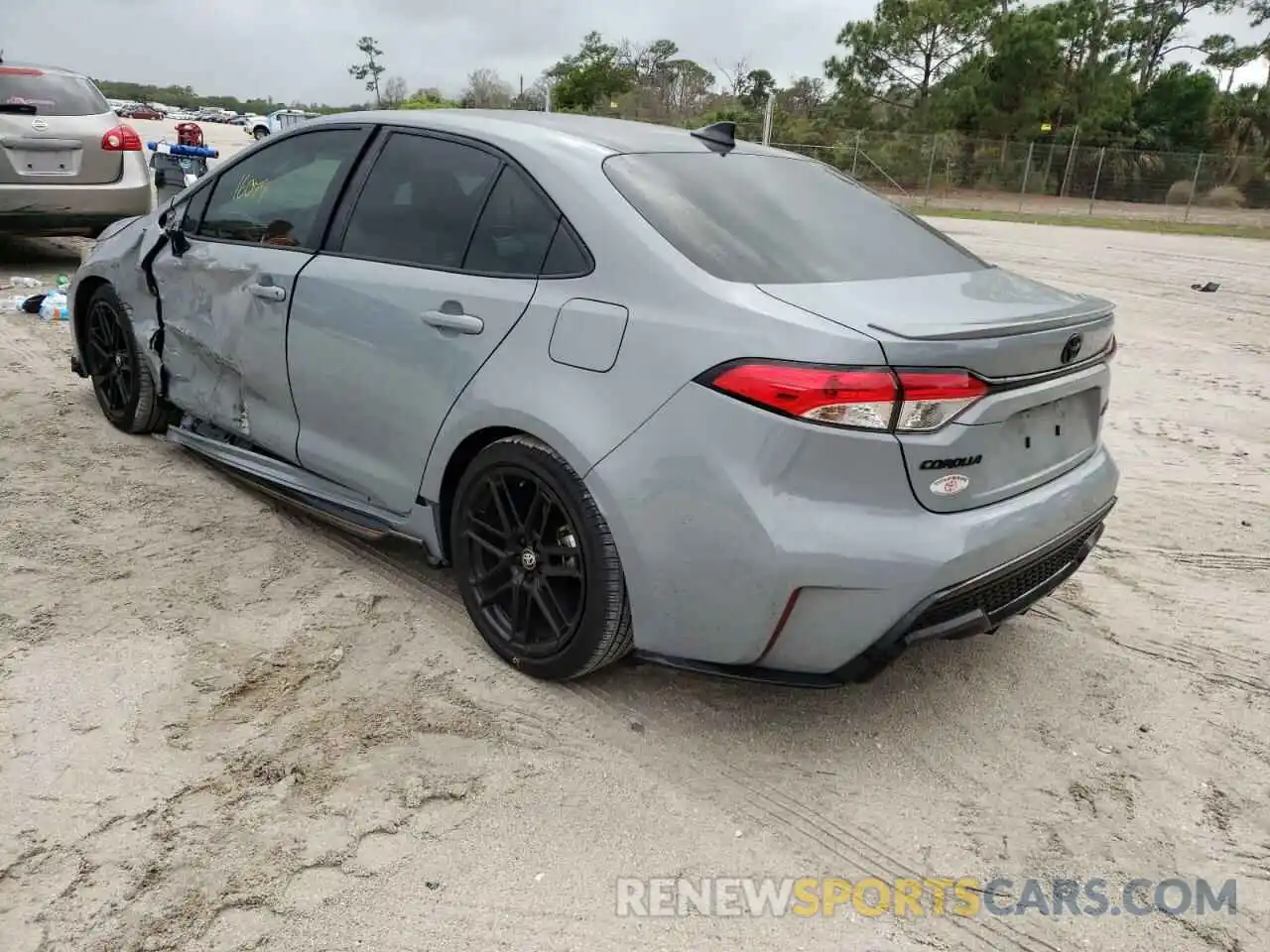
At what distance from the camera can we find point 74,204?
8.27 metres

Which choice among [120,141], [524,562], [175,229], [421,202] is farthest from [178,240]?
[120,141]

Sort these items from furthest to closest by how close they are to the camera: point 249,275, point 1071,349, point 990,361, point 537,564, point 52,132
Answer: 1. point 52,132
2. point 249,275
3. point 537,564
4. point 1071,349
5. point 990,361

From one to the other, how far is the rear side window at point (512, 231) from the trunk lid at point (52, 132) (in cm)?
681

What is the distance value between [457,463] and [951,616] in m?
1.51

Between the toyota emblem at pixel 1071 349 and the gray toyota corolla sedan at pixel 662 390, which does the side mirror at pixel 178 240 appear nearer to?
the gray toyota corolla sedan at pixel 662 390

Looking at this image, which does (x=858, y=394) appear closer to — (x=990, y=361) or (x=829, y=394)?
(x=829, y=394)

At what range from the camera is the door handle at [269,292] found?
3.57 m

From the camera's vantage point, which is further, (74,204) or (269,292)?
(74,204)

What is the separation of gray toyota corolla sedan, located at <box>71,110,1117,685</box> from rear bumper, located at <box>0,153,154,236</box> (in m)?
5.50

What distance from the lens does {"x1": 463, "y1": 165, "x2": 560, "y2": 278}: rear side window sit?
112 inches

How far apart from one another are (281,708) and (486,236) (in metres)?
1.52

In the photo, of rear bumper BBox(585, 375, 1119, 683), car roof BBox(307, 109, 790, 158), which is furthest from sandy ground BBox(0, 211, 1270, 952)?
car roof BBox(307, 109, 790, 158)

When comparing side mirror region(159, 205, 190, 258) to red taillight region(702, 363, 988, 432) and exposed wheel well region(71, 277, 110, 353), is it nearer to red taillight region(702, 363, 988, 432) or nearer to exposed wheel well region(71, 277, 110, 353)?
exposed wheel well region(71, 277, 110, 353)

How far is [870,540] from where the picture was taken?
2.32m
